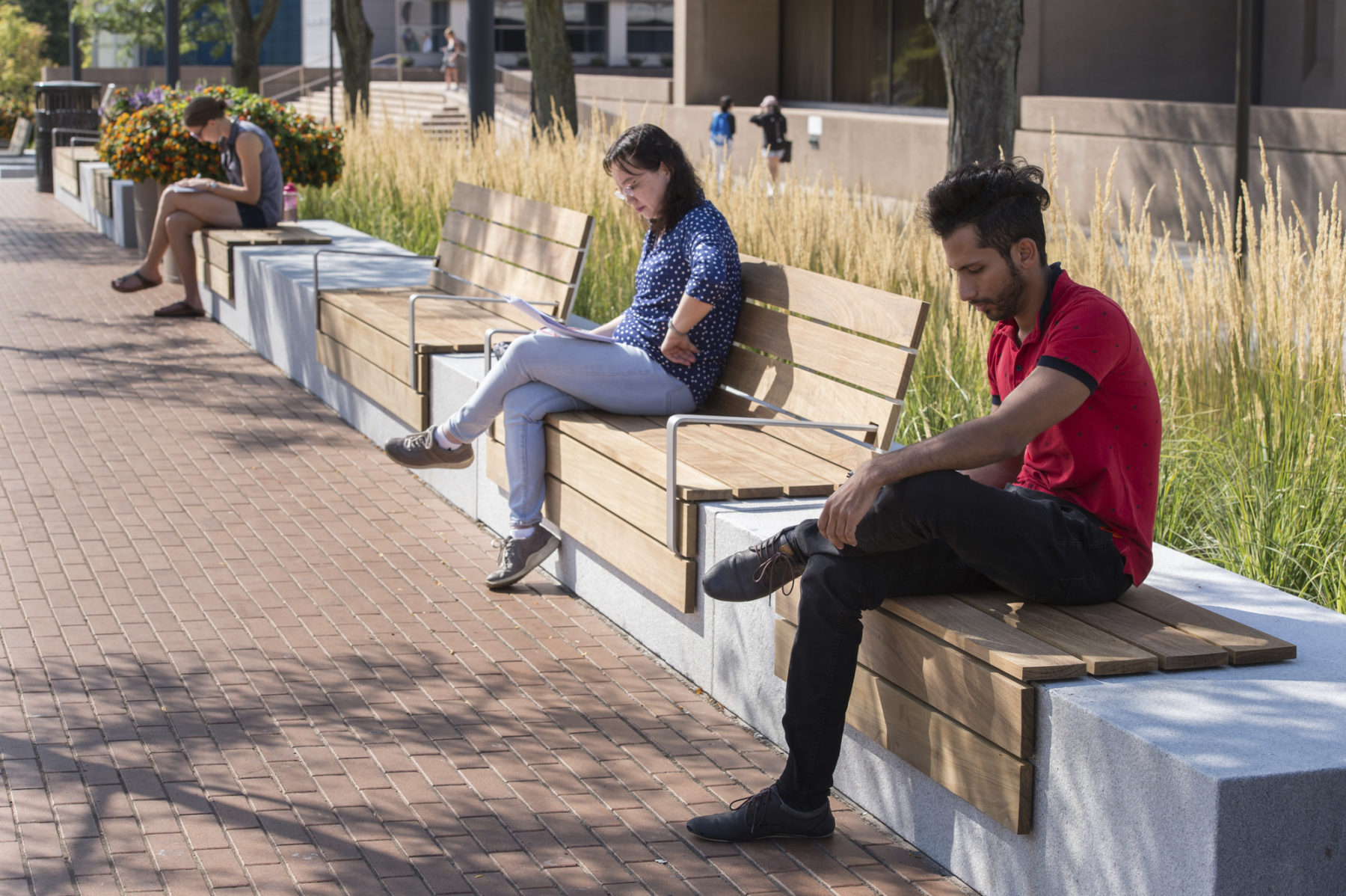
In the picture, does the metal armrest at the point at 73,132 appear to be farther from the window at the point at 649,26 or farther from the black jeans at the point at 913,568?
the window at the point at 649,26

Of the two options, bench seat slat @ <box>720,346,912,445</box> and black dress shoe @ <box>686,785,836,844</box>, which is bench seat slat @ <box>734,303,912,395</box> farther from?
black dress shoe @ <box>686,785,836,844</box>

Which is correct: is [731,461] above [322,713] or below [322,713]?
above

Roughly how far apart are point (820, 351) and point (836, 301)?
0.18m

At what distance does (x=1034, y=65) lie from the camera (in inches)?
917

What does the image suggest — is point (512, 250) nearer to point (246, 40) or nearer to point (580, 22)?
point (246, 40)

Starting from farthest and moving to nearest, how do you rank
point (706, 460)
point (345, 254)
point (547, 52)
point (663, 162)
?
point (547, 52) < point (345, 254) < point (663, 162) < point (706, 460)

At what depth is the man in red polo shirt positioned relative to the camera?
361 cm

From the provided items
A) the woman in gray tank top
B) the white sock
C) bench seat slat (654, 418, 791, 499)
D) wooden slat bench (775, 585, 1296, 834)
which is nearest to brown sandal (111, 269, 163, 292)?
the woman in gray tank top

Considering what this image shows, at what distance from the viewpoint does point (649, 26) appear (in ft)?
198

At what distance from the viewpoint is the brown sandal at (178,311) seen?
12.4 metres

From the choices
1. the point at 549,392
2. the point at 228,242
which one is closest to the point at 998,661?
the point at 549,392

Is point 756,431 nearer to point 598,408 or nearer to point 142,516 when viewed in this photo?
point 598,408

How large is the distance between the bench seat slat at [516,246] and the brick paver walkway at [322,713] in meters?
1.19

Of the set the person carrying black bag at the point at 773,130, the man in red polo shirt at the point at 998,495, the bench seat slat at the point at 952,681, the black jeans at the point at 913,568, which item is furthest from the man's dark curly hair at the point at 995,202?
the person carrying black bag at the point at 773,130
